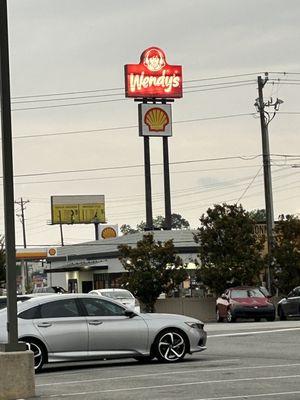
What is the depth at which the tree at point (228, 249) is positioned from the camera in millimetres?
49875

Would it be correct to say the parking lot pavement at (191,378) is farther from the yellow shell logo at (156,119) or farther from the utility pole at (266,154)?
the yellow shell logo at (156,119)

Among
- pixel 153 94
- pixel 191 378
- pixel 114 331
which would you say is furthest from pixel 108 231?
pixel 191 378

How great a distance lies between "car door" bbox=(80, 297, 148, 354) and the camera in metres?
18.9

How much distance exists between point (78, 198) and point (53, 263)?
38.9 metres

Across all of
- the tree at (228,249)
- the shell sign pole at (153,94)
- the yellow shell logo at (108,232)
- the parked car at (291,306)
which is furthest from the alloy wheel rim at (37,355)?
the yellow shell logo at (108,232)

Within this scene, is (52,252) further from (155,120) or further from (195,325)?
(195,325)

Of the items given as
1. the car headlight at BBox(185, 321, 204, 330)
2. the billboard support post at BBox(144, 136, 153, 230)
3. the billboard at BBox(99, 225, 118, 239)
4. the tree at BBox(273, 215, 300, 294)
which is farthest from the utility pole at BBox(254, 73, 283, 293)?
the billboard at BBox(99, 225, 118, 239)

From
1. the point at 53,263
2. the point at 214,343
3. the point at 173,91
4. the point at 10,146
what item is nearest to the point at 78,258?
the point at 53,263

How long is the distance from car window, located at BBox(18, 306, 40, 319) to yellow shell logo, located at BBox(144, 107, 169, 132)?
5764 centimetres

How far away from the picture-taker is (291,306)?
137 ft

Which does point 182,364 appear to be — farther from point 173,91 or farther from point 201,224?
point 173,91

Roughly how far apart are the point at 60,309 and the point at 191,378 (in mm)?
4099

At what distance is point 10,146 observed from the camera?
14.1 metres

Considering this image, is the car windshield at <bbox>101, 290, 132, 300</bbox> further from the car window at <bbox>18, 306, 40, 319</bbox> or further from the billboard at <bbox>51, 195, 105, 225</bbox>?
the billboard at <bbox>51, 195, 105, 225</bbox>
